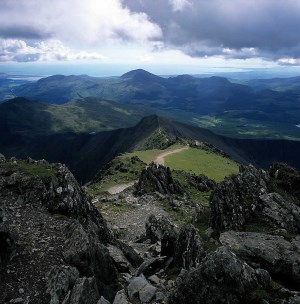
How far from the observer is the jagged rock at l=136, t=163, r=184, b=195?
80.2 meters

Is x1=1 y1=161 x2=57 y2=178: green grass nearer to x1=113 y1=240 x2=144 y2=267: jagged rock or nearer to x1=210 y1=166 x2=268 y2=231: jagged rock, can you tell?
x1=113 y1=240 x2=144 y2=267: jagged rock

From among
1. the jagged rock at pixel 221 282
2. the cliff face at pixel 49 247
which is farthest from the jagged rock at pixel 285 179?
the jagged rock at pixel 221 282

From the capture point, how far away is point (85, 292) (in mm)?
20047

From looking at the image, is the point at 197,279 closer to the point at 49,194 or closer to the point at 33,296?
the point at 33,296

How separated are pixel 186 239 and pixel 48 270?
10.7m

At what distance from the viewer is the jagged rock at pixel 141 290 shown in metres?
21.8

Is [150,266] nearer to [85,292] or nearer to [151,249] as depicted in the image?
[85,292]

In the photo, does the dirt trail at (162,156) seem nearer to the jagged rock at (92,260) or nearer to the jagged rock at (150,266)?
the jagged rock at (150,266)

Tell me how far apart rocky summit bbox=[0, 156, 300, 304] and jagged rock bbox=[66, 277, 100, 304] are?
2.0 inches

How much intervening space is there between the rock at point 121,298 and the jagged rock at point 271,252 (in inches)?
301

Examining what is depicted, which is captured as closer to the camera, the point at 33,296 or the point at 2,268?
the point at 33,296

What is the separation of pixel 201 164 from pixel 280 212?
125m

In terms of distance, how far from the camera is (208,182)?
10419 cm

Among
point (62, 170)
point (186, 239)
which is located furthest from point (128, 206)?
point (186, 239)
